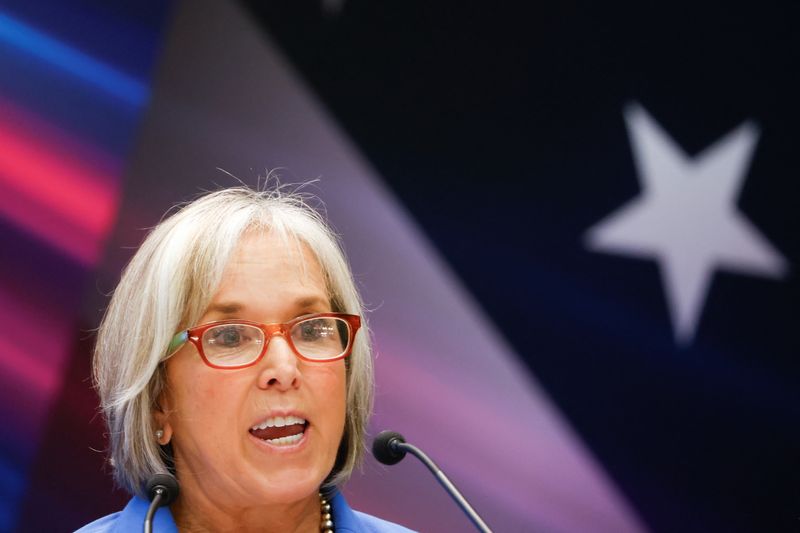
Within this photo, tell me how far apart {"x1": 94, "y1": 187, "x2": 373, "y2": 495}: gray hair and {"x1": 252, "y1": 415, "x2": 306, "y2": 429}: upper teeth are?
0.19 m

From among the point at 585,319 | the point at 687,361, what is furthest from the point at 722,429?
the point at 585,319

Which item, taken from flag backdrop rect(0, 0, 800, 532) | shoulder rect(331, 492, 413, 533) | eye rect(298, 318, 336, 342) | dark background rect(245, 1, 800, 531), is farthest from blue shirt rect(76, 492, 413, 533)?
dark background rect(245, 1, 800, 531)

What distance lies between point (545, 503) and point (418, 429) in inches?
16.7

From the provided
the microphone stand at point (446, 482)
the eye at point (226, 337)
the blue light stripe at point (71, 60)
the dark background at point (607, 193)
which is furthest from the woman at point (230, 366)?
the dark background at point (607, 193)

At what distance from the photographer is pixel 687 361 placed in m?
2.72

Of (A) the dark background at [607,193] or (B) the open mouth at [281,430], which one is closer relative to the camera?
(B) the open mouth at [281,430]

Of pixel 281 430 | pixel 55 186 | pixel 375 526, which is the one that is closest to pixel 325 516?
pixel 375 526

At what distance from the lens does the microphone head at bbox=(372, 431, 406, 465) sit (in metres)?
1.46

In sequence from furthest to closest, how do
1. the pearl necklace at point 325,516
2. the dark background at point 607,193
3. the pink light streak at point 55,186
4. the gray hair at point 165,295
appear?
the dark background at point 607,193
the pink light streak at point 55,186
the pearl necklace at point 325,516
the gray hair at point 165,295

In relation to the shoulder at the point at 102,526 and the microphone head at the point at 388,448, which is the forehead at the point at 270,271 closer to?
the microphone head at the point at 388,448

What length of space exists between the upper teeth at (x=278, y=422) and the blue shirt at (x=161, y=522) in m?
0.23

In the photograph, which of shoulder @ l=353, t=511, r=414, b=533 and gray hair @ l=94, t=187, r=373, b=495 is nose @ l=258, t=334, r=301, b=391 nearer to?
gray hair @ l=94, t=187, r=373, b=495

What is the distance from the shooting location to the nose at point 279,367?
4.46ft

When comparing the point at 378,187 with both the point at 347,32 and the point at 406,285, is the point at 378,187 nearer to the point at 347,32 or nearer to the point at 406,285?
the point at 406,285
